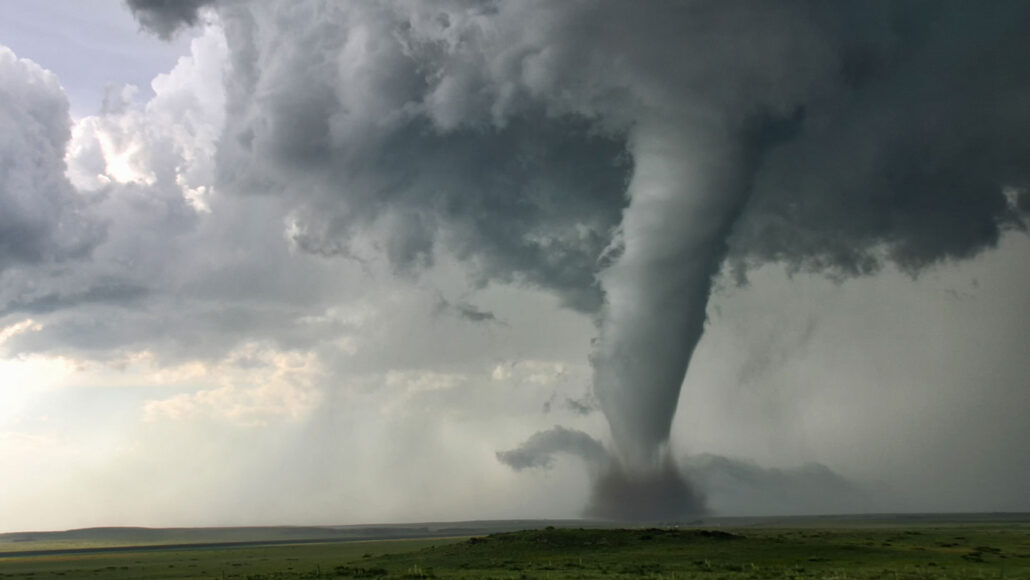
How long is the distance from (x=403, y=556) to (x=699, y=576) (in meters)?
55.5

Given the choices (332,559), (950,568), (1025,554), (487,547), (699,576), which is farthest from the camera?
(332,559)

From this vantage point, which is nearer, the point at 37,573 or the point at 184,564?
the point at 37,573

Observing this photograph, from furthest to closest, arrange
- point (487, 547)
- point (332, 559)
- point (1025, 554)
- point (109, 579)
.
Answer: point (332, 559)
point (487, 547)
point (109, 579)
point (1025, 554)

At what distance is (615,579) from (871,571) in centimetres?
2654

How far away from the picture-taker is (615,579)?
247ft

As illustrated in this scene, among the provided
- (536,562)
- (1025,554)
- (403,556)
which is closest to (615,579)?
(536,562)

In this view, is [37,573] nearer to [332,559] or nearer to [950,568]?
[332,559]

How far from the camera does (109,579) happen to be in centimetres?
10544

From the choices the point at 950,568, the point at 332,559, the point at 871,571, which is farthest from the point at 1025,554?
the point at 332,559

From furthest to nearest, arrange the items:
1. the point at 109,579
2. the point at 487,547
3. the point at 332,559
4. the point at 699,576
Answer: the point at 332,559
the point at 487,547
the point at 109,579
the point at 699,576

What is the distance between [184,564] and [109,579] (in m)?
28.0

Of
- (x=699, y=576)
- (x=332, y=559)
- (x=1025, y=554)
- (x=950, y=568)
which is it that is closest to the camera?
(x=699, y=576)

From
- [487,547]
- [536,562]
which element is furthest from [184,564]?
[536,562]

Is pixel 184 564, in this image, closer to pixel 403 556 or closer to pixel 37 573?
pixel 37 573
